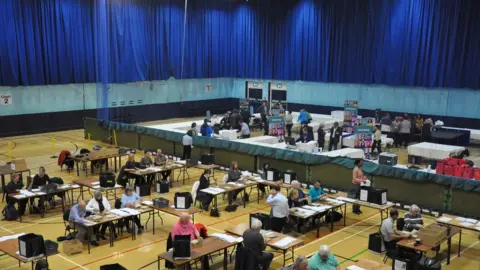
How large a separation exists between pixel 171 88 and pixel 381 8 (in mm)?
16549

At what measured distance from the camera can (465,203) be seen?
49.9ft

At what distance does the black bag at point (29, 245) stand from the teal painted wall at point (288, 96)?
74.8ft

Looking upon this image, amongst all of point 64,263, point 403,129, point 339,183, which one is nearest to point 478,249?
point 339,183

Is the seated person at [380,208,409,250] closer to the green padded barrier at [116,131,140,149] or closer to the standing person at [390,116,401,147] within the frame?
the green padded barrier at [116,131,140,149]

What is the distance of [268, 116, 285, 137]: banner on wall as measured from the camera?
2721cm

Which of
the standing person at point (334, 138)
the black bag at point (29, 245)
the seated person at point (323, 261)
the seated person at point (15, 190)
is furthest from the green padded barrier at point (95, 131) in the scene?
the seated person at point (323, 261)

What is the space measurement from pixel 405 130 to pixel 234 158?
37.4ft

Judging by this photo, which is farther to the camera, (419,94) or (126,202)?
(419,94)

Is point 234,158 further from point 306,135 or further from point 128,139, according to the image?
point 128,139

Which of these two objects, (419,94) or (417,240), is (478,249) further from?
(419,94)

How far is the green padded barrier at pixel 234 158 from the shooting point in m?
20.8

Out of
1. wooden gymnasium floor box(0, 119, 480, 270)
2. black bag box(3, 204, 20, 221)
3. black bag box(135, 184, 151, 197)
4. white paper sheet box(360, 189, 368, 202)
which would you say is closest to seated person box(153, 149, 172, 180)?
wooden gymnasium floor box(0, 119, 480, 270)

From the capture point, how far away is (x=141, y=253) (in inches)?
496

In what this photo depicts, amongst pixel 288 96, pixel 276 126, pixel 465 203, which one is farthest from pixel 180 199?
pixel 288 96
